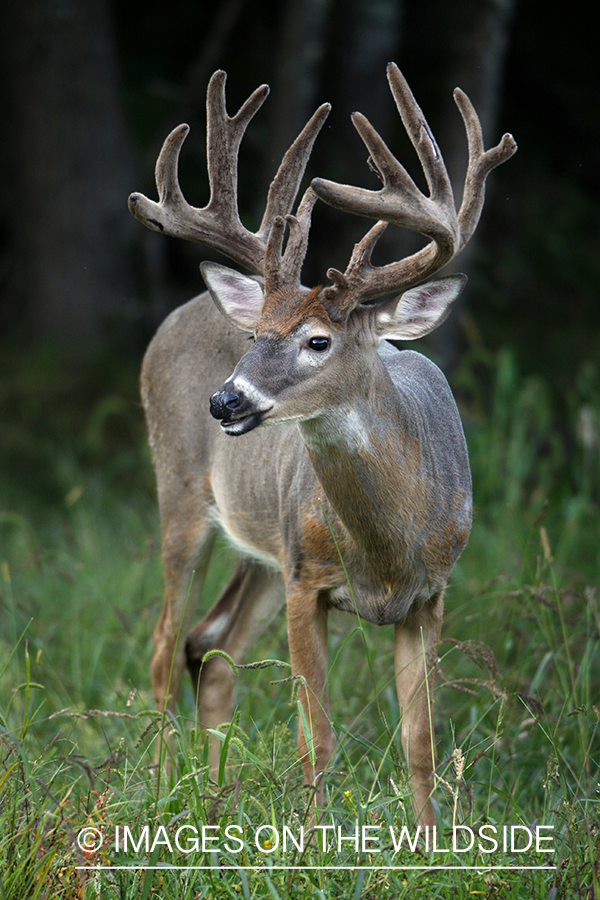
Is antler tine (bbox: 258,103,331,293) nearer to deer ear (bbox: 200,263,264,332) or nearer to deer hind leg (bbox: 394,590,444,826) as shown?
deer ear (bbox: 200,263,264,332)

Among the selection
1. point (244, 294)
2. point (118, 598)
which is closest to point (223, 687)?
point (118, 598)

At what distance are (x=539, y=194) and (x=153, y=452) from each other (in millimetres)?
7610

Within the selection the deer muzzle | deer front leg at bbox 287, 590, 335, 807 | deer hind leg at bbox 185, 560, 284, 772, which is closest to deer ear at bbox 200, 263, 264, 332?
the deer muzzle

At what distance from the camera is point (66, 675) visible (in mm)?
5141

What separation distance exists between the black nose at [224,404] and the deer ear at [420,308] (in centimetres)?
62

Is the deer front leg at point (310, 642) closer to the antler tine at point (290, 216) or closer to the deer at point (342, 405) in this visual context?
the deer at point (342, 405)

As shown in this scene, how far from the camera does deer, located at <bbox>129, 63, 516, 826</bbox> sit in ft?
10.3

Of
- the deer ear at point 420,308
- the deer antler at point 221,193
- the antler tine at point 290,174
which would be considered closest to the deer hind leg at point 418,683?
the deer ear at point 420,308

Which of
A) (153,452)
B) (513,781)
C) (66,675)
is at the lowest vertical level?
(66,675)

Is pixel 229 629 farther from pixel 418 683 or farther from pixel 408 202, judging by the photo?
pixel 408 202

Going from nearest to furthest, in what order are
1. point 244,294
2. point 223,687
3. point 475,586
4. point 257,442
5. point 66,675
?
point 244,294, point 257,442, point 223,687, point 66,675, point 475,586

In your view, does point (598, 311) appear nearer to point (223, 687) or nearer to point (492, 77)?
point (492, 77)

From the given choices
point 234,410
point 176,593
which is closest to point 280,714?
point 176,593

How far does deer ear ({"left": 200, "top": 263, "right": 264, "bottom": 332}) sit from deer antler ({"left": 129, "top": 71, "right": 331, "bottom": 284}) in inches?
3.1
